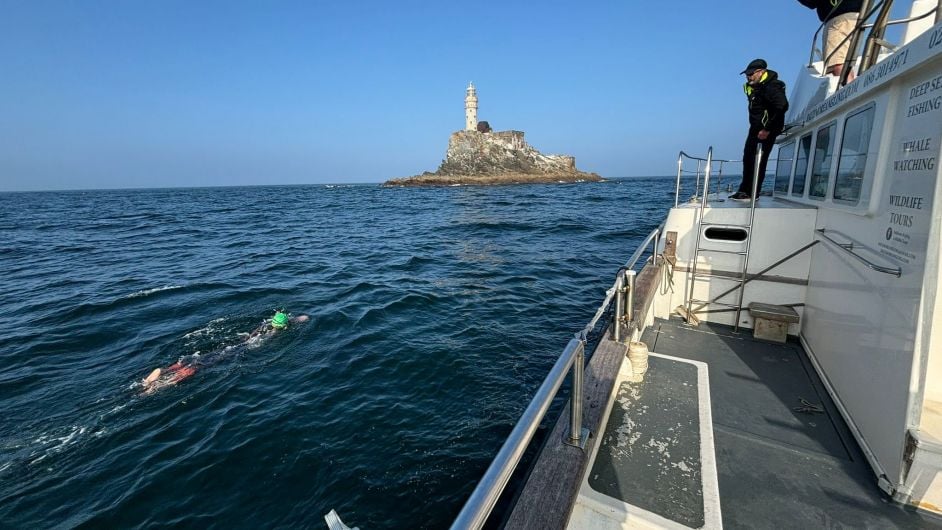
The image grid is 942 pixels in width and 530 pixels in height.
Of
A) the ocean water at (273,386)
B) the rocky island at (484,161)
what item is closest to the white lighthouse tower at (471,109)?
the rocky island at (484,161)

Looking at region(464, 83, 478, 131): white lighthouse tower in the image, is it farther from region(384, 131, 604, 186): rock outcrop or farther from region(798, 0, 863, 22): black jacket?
region(798, 0, 863, 22): black jacket

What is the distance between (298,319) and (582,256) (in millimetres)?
11057

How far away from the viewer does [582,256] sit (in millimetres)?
15641

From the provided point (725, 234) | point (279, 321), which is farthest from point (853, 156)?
point (279, 321)

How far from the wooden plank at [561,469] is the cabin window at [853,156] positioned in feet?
10.9

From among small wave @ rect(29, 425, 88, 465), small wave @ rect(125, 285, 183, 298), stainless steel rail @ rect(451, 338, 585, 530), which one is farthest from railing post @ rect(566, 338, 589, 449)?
small wave @ rect(125, 285, 183, 298)

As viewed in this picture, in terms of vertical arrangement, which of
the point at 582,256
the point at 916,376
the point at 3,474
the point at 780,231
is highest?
the point at 780,231

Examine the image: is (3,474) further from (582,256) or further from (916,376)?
(582,256)

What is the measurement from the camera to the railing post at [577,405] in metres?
2.38

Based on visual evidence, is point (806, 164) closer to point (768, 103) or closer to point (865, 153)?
point (768, 103)

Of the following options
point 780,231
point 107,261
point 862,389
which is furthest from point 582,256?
point 107,261

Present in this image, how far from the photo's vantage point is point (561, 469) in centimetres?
251

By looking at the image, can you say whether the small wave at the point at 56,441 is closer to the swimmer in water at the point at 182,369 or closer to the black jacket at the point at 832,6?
the swimmer in water at the point at 182,369

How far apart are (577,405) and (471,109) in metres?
125
